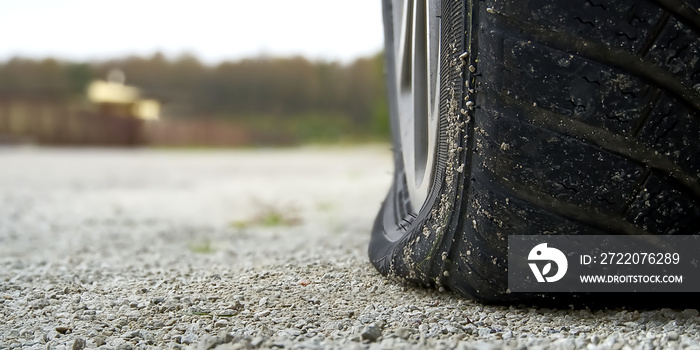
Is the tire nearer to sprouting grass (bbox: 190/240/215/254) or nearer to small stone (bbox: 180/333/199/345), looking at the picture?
small stone (bbox: 180/333/199/345)

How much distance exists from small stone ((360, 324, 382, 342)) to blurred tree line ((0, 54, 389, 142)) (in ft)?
56.2

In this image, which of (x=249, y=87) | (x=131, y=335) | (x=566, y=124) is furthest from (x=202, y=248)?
(x=249, y=87)

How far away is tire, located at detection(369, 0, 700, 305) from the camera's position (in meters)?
0.88

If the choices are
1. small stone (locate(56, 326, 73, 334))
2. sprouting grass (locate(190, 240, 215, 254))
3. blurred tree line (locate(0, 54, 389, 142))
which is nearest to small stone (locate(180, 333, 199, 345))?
small stone (locate(56, 326, 73, 334))

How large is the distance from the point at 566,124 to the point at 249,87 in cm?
1982

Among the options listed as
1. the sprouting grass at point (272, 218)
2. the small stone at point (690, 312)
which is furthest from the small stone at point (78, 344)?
the sprouting grass at point (272, 218)

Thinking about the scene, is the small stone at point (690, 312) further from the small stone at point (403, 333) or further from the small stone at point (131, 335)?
the small stone at point (131, 335)

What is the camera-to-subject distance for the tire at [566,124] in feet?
2.89

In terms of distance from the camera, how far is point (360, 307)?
1.08 metres

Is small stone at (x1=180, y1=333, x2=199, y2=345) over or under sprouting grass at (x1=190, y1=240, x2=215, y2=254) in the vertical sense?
over

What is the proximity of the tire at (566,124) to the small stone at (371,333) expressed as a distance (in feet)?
0.67

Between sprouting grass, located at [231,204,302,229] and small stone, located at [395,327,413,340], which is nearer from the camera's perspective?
small stone, located at [395,327,413,340]

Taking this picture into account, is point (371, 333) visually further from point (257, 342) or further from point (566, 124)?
point (566, 124)

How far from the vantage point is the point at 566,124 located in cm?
91
